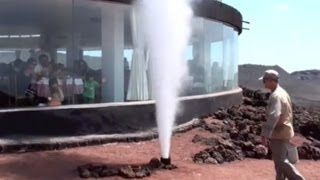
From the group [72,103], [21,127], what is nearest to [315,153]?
[72,103]

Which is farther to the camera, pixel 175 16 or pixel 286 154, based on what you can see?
pixel 175 16

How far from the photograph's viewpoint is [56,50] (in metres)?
11.9

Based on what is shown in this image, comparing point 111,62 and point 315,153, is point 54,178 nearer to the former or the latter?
point 111,62

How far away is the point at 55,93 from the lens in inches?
470

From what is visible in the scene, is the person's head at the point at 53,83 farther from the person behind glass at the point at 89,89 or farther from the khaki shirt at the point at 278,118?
the khaki shirt at the point at 278,118

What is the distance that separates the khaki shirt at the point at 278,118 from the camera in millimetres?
7691

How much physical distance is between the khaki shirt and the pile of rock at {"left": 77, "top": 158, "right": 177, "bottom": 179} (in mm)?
2411

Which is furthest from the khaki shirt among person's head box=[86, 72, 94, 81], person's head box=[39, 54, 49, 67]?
person's head box=[39, 54, 49, 67]

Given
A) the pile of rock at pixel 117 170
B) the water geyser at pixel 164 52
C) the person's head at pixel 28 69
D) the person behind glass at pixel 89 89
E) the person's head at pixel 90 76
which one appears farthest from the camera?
the person's head at pixel 90 76

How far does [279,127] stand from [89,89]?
555cm

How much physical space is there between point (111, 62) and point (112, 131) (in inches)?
66.6

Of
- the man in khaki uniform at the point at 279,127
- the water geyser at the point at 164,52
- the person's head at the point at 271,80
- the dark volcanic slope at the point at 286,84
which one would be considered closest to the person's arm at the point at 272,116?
the man in khaki uniform at the point at 279,127

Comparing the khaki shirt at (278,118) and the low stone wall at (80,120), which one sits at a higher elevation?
the khaki shirt at (278,118)

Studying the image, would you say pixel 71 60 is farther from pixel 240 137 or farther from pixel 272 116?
pixel 272 116
